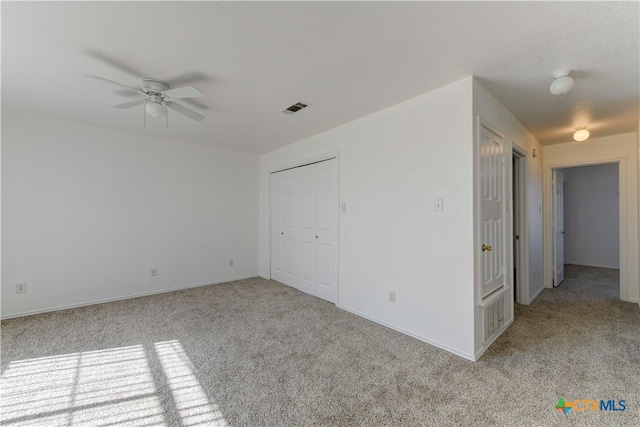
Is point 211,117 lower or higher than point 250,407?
higher

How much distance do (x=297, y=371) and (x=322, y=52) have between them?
96.0 inches

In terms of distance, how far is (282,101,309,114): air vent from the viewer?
2834 mm

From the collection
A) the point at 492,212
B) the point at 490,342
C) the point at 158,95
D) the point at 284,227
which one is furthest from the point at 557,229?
the point at 158,95

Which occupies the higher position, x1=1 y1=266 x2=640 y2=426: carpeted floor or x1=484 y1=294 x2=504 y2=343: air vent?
x1=484 y1=294 x2=504 y2=343: air vent

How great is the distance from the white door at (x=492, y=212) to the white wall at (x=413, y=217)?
0.22 metres

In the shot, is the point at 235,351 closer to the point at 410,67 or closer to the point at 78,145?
the point at 410,67

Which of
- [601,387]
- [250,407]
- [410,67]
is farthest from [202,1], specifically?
[601,387]

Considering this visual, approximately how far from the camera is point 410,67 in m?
2.11

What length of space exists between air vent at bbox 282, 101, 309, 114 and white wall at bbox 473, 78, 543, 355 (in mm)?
1632

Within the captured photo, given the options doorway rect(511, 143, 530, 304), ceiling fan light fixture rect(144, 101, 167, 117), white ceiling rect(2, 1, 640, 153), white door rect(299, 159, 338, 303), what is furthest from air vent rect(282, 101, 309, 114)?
doorway rect(511, 143, 530, 304)

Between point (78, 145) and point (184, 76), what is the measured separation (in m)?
2.49

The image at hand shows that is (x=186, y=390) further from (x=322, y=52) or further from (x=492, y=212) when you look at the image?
(x=492, y=212)

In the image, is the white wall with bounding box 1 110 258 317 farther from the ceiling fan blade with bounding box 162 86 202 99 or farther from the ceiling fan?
the ceiling fan blade with bounding box 162 86 202 99

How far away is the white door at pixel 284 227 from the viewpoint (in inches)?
176
